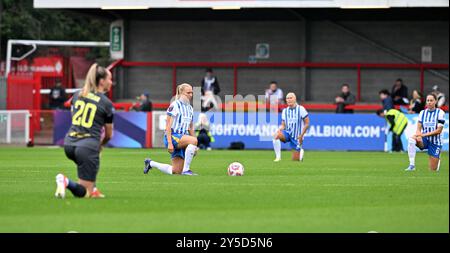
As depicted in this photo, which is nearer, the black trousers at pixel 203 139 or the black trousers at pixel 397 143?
the black trousers at pixel 397 143

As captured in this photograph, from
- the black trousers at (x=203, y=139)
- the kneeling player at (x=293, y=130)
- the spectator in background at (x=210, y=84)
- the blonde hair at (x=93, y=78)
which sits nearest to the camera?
the blonde hair at (x=93, y=78)

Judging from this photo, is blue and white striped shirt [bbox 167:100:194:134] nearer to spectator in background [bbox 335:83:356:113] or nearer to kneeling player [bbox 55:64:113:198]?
kneeling player [bbox 55:64:113:198]

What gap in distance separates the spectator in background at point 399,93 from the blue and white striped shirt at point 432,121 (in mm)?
15093

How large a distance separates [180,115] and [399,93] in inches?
781

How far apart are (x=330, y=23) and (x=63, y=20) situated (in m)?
25.8

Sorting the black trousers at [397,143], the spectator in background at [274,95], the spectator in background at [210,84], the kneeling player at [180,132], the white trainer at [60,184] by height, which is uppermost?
the spectator in background at [210,84]

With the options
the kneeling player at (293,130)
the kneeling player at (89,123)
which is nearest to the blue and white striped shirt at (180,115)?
the kneeling player at (89,123)

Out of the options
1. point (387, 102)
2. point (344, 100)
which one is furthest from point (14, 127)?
point (387, 102)

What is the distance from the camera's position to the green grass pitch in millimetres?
12664

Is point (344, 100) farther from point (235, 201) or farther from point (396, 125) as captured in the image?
point (235, 201)

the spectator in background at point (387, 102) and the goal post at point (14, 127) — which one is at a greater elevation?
the spectator in background at point (387, 102)

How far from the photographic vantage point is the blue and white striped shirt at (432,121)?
23.5 m

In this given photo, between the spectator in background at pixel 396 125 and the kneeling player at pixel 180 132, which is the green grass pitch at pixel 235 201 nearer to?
the kneeling player at pixel 180 132

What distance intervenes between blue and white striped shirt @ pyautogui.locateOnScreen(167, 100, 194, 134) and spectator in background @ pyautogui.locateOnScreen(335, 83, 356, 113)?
722 inches
